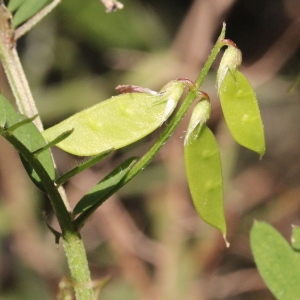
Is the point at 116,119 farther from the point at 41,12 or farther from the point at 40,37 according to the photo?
the point at 40,37

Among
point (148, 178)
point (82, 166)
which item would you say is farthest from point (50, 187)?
point (148, 178)

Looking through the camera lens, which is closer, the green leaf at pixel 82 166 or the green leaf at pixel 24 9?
the green leaf at pixel 82 166

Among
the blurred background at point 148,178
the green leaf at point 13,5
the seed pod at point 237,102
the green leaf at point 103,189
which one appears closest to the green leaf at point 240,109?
the seed pod at point 237,102

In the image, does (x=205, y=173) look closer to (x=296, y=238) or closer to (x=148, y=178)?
(x=296, y=238)

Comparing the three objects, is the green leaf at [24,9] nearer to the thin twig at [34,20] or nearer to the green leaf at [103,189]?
the thin twig at [34,20]

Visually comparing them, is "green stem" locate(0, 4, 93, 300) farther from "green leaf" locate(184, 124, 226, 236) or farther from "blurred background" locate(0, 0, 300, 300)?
"blurred background" locate(0, 0, 300, 300)

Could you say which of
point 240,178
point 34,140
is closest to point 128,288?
point 240,178
